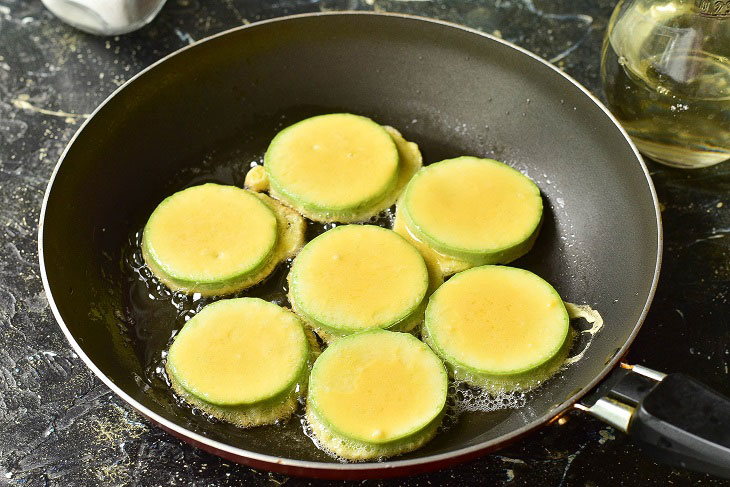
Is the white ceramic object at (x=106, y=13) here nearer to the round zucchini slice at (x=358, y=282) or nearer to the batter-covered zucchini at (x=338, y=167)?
the batter-covered zucchini at (x=338, y=167)

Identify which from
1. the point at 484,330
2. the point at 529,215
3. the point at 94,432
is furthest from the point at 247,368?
the point at 529,215

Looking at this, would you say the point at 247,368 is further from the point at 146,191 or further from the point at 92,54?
the point at 92,54

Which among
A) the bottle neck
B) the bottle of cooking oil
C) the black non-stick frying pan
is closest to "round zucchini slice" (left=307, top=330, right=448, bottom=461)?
the black non-stick frying pan

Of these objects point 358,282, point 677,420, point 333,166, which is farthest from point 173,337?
point 677,420

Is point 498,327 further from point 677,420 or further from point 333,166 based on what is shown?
point 333,166

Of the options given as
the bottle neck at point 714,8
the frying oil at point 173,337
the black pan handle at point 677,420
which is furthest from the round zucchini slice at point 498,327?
the bottle neck at point 714,8

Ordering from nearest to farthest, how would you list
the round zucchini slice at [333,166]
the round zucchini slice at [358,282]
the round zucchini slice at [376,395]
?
the round zucchini slice at [376,395] < the round zucchini slice at [358,282] < the round zucchini slice at [333,166]

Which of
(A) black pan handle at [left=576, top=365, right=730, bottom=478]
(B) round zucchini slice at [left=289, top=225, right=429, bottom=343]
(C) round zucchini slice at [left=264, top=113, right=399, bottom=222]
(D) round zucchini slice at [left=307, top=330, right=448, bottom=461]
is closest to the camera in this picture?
(A) black pan handle at [left=576, top=365, right=730, bottom=478]

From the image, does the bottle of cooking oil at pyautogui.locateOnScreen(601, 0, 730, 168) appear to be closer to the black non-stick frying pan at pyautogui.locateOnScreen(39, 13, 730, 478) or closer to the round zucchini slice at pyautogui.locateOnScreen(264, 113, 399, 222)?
the black non-stick frying pan at pyautogui.locateOnScreen(39, 13, 730, 478)
